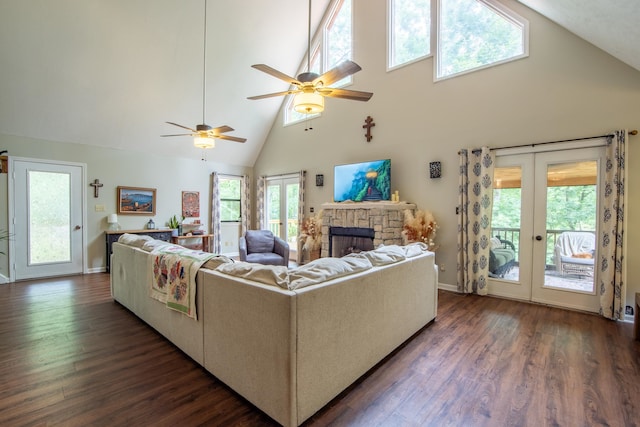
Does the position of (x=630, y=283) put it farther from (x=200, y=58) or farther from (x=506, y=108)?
(x=200, y=58)

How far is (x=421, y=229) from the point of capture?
4703 mm

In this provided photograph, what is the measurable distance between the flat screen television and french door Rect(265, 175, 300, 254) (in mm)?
1483

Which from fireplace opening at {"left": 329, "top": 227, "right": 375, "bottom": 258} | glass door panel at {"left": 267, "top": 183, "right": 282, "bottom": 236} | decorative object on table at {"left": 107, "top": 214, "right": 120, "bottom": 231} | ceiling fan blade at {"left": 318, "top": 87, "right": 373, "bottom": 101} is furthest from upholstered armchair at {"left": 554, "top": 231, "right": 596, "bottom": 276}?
decorative object on table at {"left": 107, "top": 214, "right": 120, "bottom": 231}

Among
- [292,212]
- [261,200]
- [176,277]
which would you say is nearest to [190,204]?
[261,200]

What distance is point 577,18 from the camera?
10.6 feet

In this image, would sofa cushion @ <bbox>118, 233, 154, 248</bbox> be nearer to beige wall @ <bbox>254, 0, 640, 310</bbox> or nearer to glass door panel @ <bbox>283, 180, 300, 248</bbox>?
beige wall @ <bbox>254, 0, 640, 310</bbox>

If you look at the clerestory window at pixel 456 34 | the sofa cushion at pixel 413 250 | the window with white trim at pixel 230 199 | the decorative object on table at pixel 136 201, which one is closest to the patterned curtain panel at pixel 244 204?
the window with white trim at pixel 230 199

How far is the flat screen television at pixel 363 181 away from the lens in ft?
17.2

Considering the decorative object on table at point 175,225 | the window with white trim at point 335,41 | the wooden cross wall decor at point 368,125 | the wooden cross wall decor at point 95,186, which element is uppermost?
the window with white trim at point 335,41

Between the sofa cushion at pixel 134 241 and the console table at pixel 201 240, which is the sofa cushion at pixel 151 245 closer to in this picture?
the sofa cushion at pixel 134 241

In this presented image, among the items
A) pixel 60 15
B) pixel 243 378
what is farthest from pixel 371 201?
pixel 60 15

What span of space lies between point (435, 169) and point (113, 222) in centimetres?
626

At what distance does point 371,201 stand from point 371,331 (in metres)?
3.37

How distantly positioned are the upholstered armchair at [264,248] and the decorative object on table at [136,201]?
260 cm
